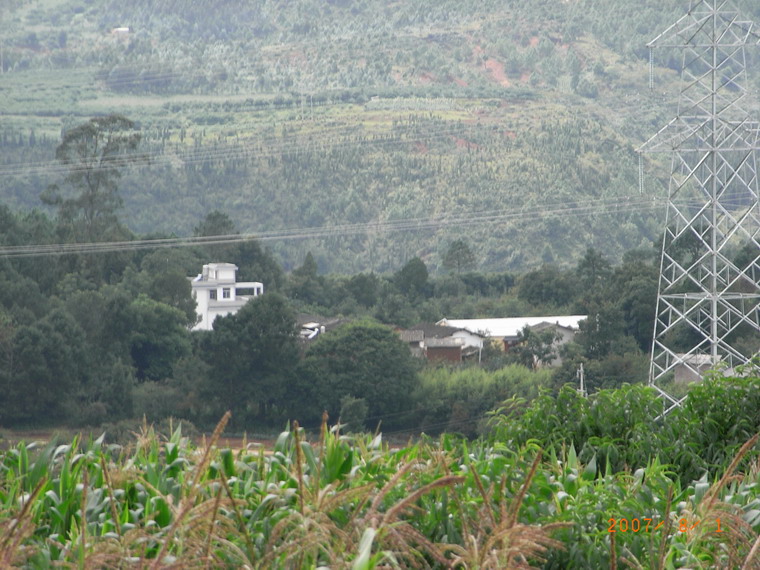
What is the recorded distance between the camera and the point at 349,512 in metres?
2.71

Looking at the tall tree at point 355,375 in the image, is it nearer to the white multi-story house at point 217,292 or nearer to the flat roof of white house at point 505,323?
the flat roof of white house at point 505,323

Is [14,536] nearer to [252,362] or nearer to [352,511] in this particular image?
[352,511]

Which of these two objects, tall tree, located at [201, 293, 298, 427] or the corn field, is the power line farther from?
the corn field

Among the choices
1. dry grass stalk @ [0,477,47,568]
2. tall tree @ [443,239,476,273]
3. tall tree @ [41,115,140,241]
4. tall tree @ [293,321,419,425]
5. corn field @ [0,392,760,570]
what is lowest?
tall tree @ [293,321,419,425]

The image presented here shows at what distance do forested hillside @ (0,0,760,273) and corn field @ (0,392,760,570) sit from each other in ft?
113

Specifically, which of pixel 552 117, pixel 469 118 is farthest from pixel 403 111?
pixel 552 117

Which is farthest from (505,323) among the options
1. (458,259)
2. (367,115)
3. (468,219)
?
(367,115)

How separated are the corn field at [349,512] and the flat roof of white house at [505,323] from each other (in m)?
26.7

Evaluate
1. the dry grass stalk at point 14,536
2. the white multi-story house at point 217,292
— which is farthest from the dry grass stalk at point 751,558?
the white multi-story house at point 217,292

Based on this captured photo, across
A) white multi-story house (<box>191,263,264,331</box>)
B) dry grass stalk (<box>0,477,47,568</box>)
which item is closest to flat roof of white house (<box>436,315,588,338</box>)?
white multi-story house (<box>191,263,264,331</box>)

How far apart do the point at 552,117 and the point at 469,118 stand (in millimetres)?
3826

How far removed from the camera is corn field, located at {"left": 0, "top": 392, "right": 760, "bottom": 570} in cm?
228

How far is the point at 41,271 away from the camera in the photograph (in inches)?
1213

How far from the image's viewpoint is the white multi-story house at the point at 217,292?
31.2 m
